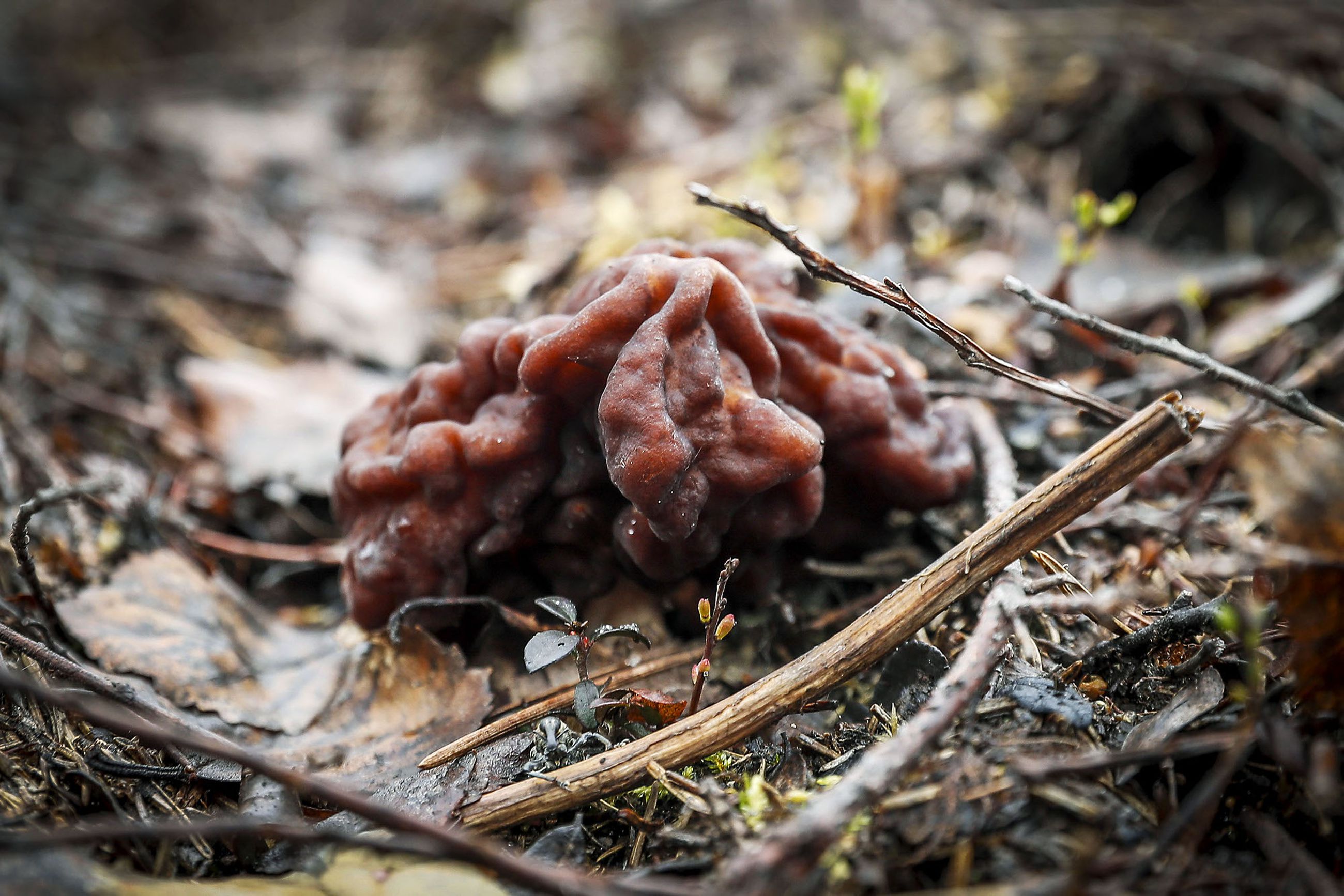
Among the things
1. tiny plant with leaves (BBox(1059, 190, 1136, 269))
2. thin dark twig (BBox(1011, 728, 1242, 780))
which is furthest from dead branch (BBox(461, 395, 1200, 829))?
tiny plant with leaves (BBox(1059, 190, 1136, 269))

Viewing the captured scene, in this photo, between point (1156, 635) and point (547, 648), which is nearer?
point (1156, 635)

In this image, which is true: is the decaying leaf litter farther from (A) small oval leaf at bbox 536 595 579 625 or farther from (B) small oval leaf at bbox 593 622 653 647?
(A) small oval leaf at bbox 536 595 579 625

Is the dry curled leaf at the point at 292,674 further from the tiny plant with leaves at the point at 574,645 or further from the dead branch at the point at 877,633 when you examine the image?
the dead branch at the point at 877,633

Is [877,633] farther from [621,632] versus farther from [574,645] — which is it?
[574,645]

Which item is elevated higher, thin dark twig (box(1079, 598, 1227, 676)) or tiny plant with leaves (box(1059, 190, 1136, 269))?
tiny plant with leaves (box(1059, 190, 1136, 269))

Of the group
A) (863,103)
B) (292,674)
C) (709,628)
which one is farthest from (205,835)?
(863,103)

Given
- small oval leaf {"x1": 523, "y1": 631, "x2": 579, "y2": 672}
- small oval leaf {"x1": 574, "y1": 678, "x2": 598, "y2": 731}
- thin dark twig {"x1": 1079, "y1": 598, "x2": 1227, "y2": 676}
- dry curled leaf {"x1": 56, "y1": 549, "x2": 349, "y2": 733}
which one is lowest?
dry curled leaf {"x1": 56, "y1": 549, "x2": 349, "y2": 733}

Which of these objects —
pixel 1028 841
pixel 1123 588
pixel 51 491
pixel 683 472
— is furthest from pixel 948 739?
pixel 51 491
